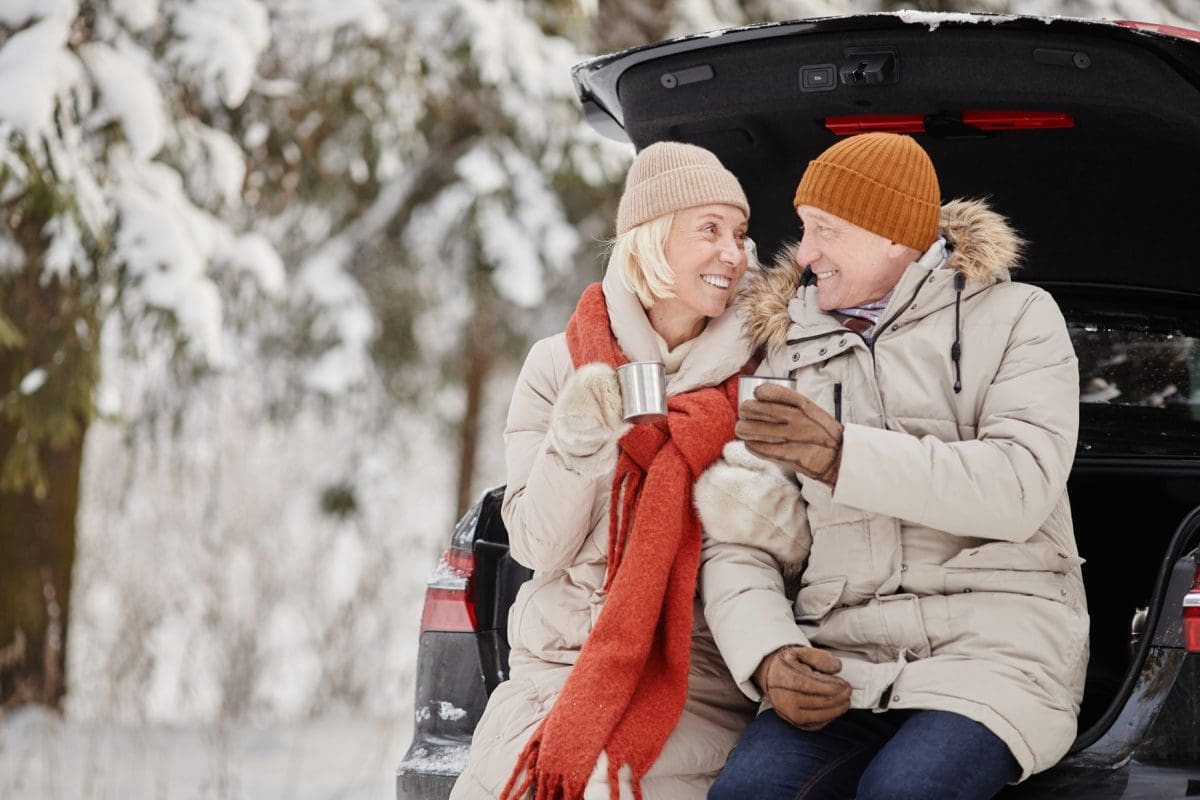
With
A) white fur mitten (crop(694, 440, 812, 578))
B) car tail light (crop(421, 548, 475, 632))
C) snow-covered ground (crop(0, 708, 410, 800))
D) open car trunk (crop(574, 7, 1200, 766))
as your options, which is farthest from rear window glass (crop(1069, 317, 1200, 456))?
snow-covered ground (crop(0, 708, 410, 800))

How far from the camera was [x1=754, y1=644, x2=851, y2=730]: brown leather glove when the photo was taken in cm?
249

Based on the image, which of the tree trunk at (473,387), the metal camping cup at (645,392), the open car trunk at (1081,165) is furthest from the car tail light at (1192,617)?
the tree trunk at (473,387)

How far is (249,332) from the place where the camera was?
9.09m

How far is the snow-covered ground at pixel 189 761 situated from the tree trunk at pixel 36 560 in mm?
540

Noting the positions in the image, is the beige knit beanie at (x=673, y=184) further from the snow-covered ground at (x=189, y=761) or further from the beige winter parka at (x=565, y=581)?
the snow-covered ground at (x=189, y=761)

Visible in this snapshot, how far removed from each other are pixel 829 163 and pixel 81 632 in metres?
7.59

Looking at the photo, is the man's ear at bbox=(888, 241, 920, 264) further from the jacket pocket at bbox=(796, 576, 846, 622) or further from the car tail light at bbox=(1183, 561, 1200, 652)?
the car tail light at bbox=(1183, 561, 1200, 652)

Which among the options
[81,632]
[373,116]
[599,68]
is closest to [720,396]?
[599,68]

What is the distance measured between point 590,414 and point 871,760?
0.85m

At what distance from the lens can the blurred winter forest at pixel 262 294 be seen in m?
5.94

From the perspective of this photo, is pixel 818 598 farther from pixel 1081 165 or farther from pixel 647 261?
pixel 1081 165

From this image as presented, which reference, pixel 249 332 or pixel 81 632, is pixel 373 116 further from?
pixel 81 632

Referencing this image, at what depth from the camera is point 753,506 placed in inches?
107

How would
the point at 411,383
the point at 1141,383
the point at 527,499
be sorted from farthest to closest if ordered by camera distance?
1. the point at 411,383
2. the point at 1141,383
3. the point at 527,499
